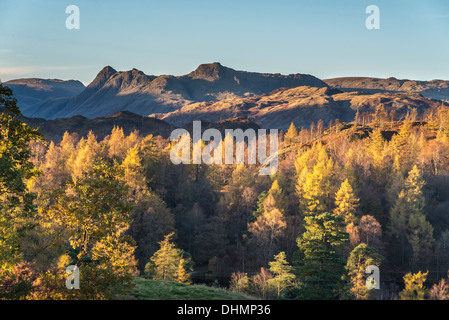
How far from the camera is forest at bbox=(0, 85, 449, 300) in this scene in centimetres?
1961

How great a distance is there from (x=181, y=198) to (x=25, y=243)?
139 feet

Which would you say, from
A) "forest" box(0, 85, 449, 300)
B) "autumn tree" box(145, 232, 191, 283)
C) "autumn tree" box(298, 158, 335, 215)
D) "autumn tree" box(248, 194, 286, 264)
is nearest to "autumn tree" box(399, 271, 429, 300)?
"forest" box(0, 85, 449, 300)

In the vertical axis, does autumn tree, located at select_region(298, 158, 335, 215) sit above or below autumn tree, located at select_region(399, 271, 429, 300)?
above

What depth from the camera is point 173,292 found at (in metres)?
25.3

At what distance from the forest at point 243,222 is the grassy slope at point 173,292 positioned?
165cm

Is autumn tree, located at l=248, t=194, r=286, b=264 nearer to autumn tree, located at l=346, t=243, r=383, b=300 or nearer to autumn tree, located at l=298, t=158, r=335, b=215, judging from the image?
autumn tree, located at l=298, t=158, r=335, b=215

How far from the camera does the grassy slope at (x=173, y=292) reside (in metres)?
23.8

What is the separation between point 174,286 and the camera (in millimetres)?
27141

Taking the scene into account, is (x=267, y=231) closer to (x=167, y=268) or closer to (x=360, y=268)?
(x=360, y=268)

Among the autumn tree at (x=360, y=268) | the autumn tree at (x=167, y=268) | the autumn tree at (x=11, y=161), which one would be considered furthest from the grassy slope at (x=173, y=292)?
the autumn tree at (x=360, y=268)

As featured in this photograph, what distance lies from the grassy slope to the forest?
1.65 metres

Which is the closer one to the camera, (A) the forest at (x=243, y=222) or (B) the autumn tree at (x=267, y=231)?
(A) the forest at (x=243, y=222)

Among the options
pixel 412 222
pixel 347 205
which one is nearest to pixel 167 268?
pixel 347 205

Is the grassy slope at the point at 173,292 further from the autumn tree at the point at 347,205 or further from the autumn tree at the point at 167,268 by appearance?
the autumn tree at the point at 347,205
